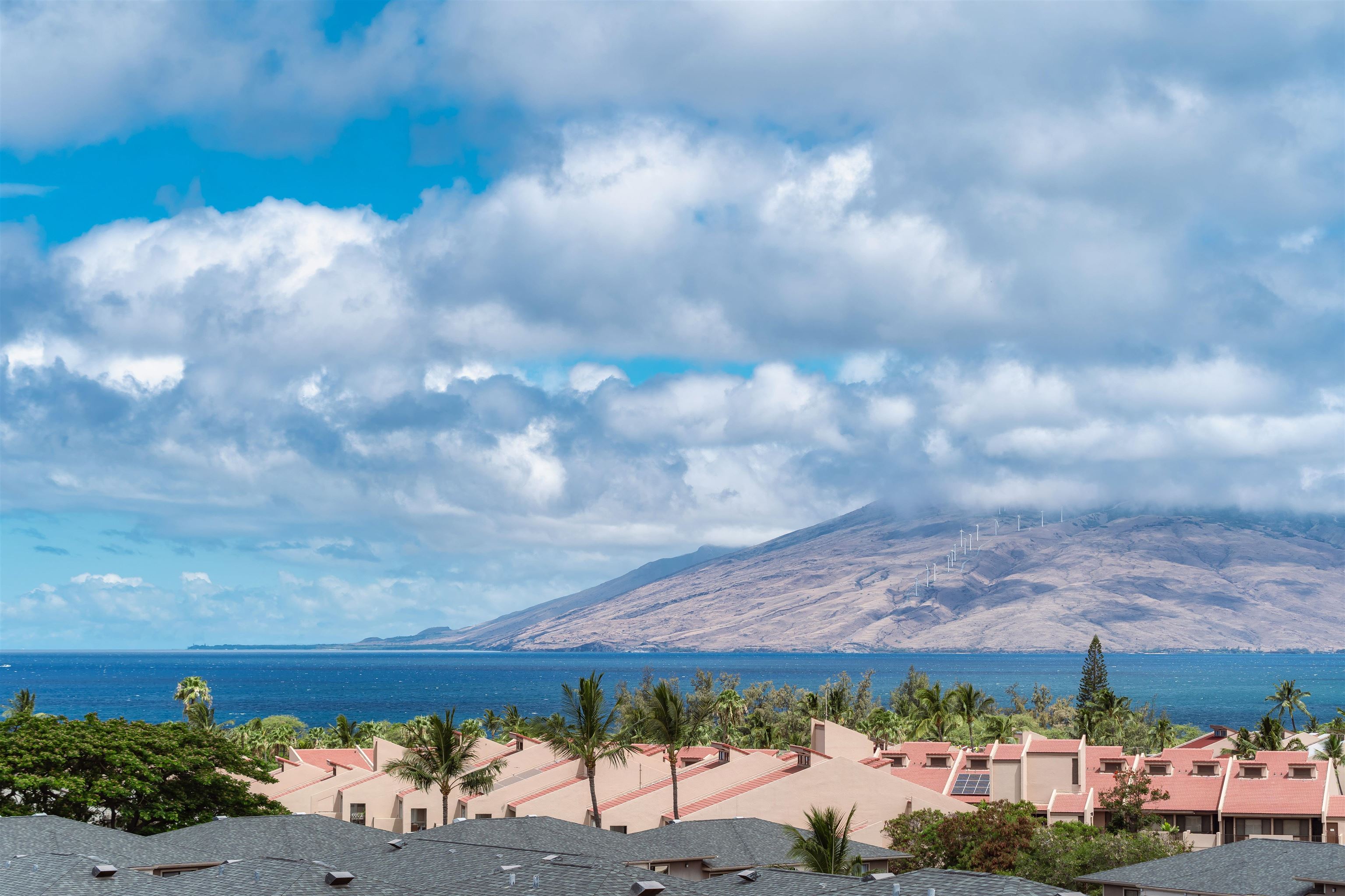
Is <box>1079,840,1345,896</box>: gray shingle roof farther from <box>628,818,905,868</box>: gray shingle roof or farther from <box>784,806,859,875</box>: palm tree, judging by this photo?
<box>784,806,859,875</box>: palm tree

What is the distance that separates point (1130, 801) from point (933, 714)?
4982cm

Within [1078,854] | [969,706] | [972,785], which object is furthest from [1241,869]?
[969,706]

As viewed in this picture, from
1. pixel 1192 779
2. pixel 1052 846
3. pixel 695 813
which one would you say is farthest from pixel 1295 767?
pixel 695 813

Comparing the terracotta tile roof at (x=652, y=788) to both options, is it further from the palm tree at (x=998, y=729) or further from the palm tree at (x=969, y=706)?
the palm tree at (x=998, y=729)

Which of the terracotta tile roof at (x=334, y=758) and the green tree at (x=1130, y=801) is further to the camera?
the terracotta tile roof at (x=334, y=758)

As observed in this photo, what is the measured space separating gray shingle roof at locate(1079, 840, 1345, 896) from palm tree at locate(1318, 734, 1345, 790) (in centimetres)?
4167

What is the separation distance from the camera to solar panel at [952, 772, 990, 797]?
6638 cm

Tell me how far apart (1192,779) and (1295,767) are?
6.06 m

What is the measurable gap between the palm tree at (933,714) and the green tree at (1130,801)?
44532 mm

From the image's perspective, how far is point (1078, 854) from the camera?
50.2 metres

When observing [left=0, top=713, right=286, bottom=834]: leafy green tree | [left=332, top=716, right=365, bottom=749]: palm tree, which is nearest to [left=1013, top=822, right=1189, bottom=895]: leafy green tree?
[left=0, top=713, right=286, bottom=834]: leafy green tree

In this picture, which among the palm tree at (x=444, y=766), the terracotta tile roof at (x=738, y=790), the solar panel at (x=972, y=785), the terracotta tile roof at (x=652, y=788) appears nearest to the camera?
the terracotta tile roof at (x=738, y=790)

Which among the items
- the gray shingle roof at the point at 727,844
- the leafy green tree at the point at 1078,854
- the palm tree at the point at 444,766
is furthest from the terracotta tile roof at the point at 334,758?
the leafy green tree at the point at 1078,854

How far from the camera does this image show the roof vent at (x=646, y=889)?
30.4 m
